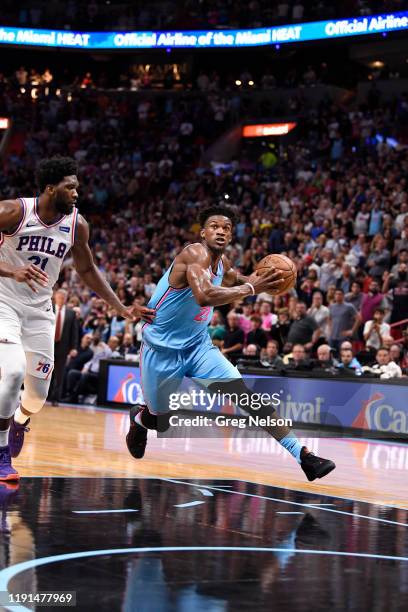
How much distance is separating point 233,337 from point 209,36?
1610cm

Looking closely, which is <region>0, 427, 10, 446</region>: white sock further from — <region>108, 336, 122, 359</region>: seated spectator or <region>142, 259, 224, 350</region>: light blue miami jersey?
<region>108, 336, 122, 359</region>: seated spectator

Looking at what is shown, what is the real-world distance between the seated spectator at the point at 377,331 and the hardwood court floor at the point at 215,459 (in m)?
2.05

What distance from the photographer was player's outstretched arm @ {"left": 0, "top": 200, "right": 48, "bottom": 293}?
6609mm

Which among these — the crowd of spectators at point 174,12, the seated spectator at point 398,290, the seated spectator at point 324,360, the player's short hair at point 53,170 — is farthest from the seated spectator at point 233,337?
the crowd of spectators at point 174,12

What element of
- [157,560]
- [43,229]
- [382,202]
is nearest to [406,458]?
[43,229]

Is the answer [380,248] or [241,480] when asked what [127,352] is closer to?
[380,248]

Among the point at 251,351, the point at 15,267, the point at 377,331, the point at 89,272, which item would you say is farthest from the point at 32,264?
the point at 377,331

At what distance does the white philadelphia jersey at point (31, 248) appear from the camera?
23.2 feet

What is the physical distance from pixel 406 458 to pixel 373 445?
1.46 m

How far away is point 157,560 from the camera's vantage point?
4.92 m

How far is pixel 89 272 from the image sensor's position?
25.0 ft

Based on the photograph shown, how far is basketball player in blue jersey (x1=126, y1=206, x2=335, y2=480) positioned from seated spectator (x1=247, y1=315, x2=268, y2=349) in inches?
289

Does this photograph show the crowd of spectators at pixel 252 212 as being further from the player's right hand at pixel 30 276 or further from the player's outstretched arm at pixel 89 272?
the player's right hand at pixel 30 276

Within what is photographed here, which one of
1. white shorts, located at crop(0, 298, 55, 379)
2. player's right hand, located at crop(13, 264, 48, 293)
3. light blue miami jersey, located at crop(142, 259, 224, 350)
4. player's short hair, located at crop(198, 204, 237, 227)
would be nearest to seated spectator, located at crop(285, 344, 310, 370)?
light blue miami jersey, located at crop(142, 259, 224, 350)
